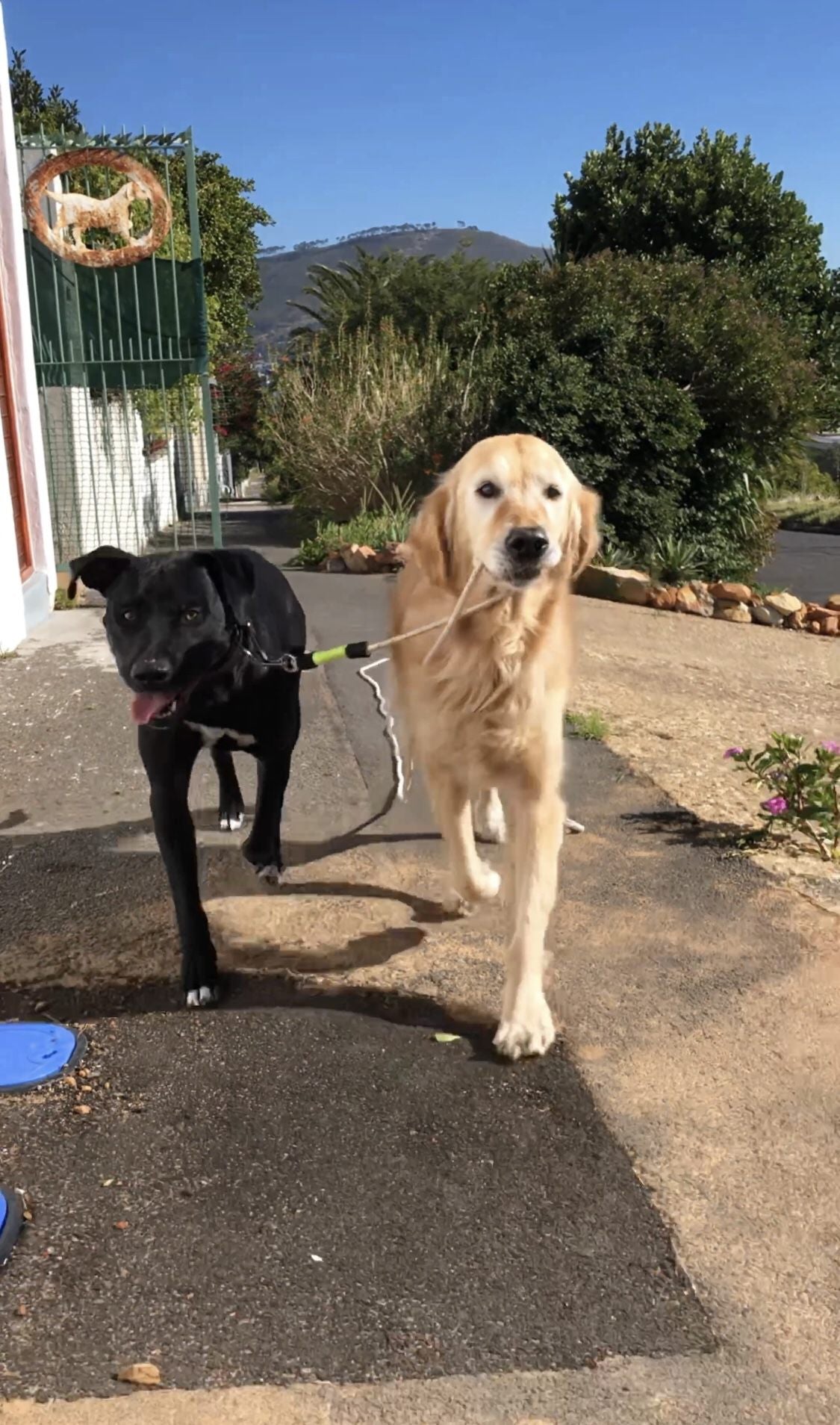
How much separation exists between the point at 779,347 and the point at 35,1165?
16.0 meters

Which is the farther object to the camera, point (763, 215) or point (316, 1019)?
point (763, 215)

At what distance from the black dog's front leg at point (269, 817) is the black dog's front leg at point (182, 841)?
35cm

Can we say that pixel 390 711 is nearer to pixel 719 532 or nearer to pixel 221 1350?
pixel 221 1350

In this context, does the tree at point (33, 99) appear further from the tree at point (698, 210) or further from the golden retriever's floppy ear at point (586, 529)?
the golden retriever's floppy ear at point (586, 529)

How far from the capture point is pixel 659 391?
14.7m

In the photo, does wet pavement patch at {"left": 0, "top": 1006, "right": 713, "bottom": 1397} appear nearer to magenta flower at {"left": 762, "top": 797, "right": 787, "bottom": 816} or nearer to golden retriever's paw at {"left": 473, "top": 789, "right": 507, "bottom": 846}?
golden retriever's paw at {"left": 473, "top": 789, "right": 507, "bottom": 846}

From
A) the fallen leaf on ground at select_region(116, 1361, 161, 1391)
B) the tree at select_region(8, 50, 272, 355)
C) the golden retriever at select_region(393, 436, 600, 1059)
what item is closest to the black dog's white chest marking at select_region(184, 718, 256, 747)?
the golden retriever at select_region(393, 436, 600, 1059)

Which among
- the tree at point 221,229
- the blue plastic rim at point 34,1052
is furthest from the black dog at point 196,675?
the tree at point 221,229

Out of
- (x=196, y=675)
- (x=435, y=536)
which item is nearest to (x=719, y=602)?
(x=435, y=536)

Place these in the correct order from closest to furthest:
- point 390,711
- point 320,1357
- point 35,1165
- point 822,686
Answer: point 320,1357 → point 35,1165 → point 390,711 → point 822,686

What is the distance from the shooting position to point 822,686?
344 inches

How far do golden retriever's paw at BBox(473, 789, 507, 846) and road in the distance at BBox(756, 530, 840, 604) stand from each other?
11.2 metres

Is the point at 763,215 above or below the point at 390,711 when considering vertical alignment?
above

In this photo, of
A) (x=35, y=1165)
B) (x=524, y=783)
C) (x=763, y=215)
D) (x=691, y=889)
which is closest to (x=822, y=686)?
(x=691, y=889)
